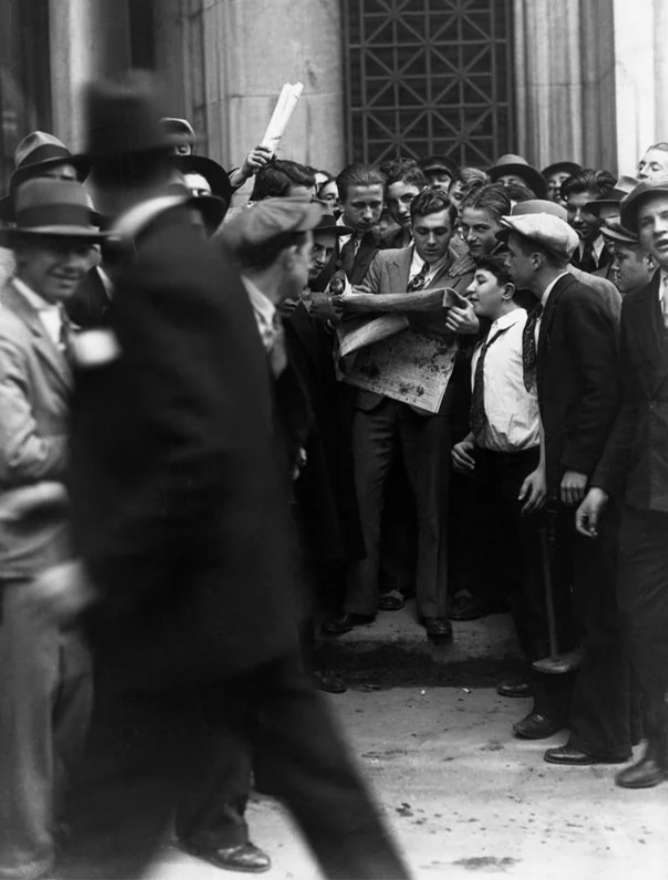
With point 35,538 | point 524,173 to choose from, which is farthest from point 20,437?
point 524,173

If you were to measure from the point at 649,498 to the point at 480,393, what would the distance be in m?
0.95

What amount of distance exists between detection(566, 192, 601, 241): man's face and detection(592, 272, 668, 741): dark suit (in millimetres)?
1684

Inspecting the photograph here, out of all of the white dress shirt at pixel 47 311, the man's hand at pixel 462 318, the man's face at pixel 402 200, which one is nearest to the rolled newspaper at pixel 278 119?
the man's face at pixel 402 200

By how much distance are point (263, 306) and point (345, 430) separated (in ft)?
9.76

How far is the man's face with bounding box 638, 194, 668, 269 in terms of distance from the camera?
17.4ft

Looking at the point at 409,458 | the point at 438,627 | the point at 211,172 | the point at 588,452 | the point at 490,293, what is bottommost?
the point at 438,627

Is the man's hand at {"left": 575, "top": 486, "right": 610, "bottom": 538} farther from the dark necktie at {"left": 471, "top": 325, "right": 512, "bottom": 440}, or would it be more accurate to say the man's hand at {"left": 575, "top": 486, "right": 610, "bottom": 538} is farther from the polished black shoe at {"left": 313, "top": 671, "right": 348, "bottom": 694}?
the polished black shoe at {"left": 313, "top": 671, "right": 348, "bottom": 694}

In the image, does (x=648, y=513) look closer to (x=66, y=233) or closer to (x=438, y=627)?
(x=438, y=627)

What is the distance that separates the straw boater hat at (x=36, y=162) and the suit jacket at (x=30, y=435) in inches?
54.8

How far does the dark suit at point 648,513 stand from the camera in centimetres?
530

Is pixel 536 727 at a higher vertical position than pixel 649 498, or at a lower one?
lower

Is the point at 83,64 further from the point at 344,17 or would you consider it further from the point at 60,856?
the point at 60,856

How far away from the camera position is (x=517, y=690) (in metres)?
6.36

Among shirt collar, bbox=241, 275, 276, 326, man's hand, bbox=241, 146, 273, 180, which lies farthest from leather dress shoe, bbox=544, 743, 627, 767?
shirt collar, bbox=241, 275, 276, 326
